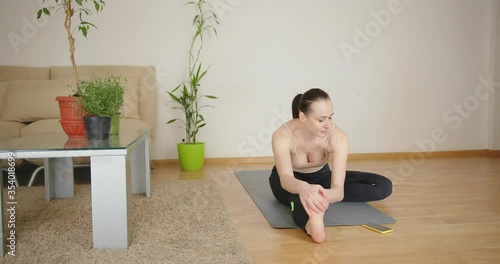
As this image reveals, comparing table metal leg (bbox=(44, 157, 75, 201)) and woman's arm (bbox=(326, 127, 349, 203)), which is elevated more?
woman's arm (bbox=(326, 127, 349, 203))

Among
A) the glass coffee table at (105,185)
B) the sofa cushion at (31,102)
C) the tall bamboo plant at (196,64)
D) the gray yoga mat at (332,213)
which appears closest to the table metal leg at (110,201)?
the glass coffee table at (105,185)

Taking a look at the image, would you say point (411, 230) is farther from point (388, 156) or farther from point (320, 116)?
point (388, 156)

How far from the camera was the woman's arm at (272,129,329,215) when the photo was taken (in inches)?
68.0

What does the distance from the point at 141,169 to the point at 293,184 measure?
118 centimetres

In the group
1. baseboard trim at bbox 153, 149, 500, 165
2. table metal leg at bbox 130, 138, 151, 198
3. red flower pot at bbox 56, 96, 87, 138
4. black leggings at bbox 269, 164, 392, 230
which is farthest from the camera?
baseboard trim at bbox 153, 149, 500, 165

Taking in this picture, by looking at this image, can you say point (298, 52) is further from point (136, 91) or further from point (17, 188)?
point (17, 188)

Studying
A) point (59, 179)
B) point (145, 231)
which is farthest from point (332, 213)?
point (59, 179)

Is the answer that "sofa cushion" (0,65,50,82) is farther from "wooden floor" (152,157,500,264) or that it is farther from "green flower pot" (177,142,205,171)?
"wooden floor" (152,157,500,264)

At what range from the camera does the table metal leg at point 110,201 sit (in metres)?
1.61

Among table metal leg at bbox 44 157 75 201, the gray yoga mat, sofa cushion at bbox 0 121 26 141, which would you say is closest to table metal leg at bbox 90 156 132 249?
the gray yoga mat

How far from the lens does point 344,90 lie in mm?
4348

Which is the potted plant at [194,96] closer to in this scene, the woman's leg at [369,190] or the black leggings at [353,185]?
the black leggings at [353,185]

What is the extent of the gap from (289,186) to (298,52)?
2582 mm

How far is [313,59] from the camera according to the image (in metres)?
4.29
